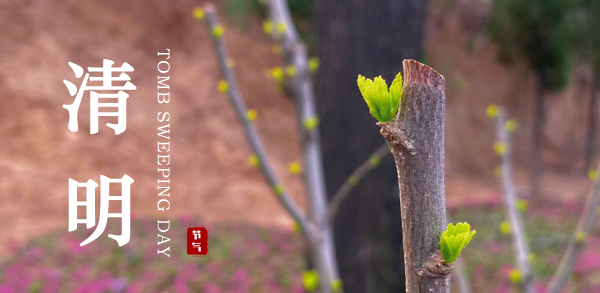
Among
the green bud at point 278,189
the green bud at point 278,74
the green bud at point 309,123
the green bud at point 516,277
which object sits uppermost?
the green bud at point 278,74

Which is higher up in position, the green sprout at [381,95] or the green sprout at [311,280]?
the green sprout at [381,95]

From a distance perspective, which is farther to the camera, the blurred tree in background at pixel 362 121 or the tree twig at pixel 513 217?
the blurred tree in background at pixel 362 121

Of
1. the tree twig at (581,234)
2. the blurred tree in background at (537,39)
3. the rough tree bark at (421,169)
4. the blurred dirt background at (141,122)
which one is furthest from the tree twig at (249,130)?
the blurred tree in background at (537,39)

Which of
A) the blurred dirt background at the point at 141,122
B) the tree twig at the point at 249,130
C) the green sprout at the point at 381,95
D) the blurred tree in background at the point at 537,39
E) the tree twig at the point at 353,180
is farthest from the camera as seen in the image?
the blurred tree in background at the point at 537,39

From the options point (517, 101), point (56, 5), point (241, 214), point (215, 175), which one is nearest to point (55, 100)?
point (56, 5)

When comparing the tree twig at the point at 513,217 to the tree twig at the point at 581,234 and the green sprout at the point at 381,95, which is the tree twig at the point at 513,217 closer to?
the tree twig at the point at 581,234

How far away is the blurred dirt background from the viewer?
6.78 m

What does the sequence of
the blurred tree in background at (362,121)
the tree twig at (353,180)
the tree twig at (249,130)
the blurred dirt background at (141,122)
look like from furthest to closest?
the blurred dirt background at (141,122), the blurred tree in background at (362,121), the tree twig at (353,180), the tree twig at (249,130)

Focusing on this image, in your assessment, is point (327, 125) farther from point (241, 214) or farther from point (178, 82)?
point (178, 82)

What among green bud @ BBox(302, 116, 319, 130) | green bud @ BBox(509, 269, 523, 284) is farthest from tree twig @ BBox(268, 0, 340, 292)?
green bud @ BBox(509, 269, 523, 284)

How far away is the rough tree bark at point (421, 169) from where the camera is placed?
317 millimetres

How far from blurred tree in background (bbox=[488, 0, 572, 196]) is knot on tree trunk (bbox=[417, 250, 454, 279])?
8.23 meters

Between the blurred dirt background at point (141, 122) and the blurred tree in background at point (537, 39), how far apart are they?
1.71 ft

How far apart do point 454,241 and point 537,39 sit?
27.9ft
